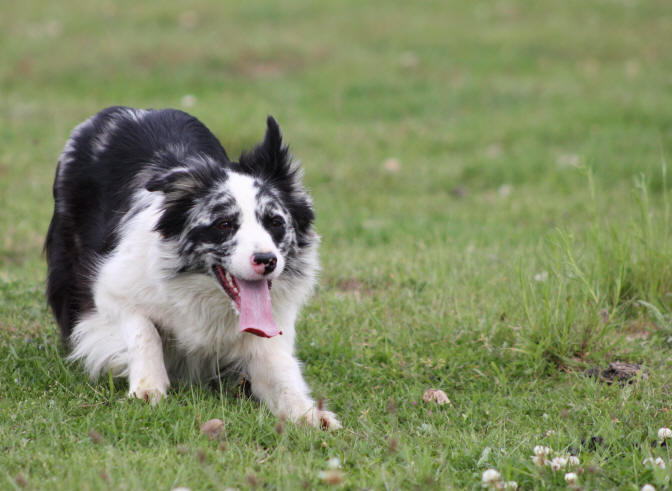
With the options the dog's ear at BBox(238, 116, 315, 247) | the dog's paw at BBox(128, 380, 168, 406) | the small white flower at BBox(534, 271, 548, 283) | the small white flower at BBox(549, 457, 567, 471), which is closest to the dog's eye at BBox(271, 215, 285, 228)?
the dog's ear at BBox(238, 116, 315, 247)

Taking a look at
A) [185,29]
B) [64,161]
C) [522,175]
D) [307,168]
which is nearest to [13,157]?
[307,168]

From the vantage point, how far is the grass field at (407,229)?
318 centimetres

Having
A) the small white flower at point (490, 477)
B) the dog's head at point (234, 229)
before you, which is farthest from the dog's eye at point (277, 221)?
the small white flower at point (490, 477)

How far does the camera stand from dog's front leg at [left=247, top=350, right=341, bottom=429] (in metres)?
3.64

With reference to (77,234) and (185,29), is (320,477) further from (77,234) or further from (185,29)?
(185,29)

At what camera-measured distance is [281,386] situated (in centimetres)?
375

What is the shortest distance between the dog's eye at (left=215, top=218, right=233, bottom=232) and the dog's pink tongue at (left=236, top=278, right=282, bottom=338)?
0.76ft

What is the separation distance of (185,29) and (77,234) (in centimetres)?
1021

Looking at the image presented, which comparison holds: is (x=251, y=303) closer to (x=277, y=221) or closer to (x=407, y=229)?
(x=277, y=221)

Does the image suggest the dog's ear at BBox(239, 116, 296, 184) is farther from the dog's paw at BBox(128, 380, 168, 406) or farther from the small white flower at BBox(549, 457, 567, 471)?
the small white flower at BBox(549, 457, 567, 471)

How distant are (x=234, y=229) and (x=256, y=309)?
14.6 inches

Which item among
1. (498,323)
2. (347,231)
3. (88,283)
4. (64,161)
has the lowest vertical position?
(347,231)

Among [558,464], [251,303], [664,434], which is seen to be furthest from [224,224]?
[664,434]

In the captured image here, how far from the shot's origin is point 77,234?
435cm
